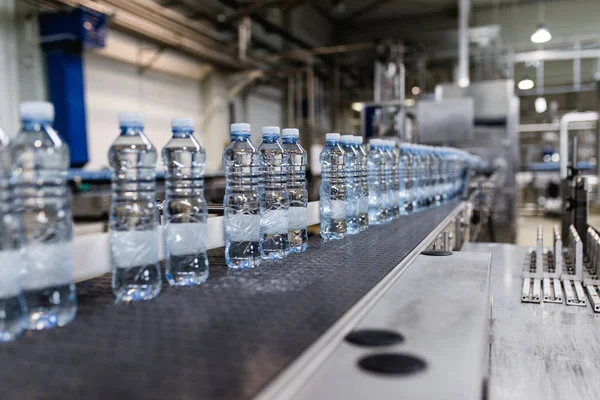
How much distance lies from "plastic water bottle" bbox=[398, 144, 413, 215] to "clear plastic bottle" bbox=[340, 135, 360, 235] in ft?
2.02

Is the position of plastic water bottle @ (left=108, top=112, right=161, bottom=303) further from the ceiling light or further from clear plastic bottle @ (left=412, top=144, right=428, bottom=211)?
the ceiling light

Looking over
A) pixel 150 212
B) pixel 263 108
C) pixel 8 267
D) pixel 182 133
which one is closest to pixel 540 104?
pixel 263 108

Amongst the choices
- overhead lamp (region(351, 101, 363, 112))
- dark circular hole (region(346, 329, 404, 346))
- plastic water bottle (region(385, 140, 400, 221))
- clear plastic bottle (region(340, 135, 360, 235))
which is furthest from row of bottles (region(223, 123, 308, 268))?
overhead lamp (region(351, 101, 363, 112))

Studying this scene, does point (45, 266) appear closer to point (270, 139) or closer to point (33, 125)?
point (33, 125)

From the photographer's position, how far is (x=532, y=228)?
7449 millimetres

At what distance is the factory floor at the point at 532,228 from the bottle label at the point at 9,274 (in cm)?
527

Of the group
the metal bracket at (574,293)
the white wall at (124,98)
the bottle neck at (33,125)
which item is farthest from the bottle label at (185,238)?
the white wall at (124,98)

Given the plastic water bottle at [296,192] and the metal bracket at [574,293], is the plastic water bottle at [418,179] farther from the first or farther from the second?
the plastic water bottle at [296,192]

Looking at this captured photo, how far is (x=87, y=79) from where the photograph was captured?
5.29m

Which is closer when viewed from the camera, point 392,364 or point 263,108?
point 392,364

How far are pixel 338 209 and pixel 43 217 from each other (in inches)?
36.6

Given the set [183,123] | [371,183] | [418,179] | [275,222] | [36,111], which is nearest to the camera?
[36,111]

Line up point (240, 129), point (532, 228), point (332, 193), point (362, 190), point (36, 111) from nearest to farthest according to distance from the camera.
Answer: point (36, 111) < point (240, 129) < point (332, 193) < point (362, 190) < point (532, 228)

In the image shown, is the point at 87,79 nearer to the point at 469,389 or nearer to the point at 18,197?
the point at 18,197
